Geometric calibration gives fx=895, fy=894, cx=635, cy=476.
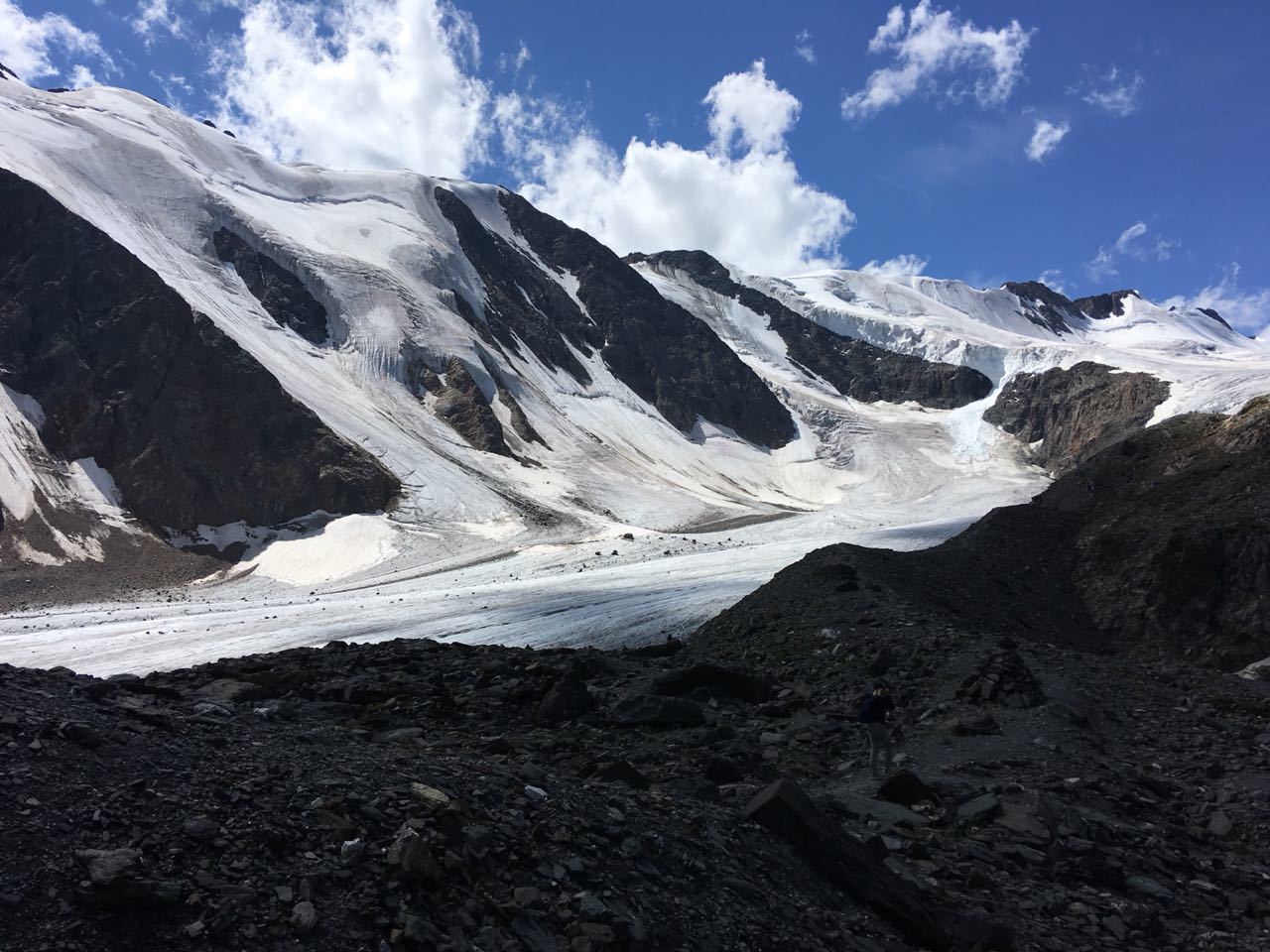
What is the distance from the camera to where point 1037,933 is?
763cm

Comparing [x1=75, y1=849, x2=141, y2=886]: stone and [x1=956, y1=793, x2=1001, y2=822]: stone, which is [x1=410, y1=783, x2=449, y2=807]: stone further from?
[x1=956, y1=793, x2=1001, y2=822]: stone

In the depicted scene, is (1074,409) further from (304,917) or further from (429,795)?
(304,917)

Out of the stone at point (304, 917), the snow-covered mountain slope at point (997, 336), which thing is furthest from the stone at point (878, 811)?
the snow-covered mountain slope at point (997, 336)

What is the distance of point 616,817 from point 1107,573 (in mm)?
21910

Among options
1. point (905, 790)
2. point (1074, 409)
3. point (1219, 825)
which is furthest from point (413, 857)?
point (1074, 409)

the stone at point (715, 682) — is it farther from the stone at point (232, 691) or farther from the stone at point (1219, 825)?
the stone at point (1219, 825)

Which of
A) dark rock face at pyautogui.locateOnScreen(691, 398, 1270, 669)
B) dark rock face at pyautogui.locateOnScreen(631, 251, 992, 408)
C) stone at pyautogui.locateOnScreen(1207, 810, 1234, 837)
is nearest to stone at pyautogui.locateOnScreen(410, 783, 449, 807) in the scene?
stone at pyautogui.locateOnScreen(1207, 810, 1234, 837)

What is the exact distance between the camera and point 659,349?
12281 centimetres

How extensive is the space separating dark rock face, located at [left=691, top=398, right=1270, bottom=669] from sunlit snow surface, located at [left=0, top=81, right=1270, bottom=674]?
28.8 ft

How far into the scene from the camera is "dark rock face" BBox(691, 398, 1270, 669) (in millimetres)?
21141

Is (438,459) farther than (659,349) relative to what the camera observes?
No

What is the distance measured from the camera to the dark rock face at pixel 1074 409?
92.8 m

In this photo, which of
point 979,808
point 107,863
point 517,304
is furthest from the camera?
point 517,304

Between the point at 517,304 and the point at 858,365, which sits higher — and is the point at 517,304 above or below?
above
